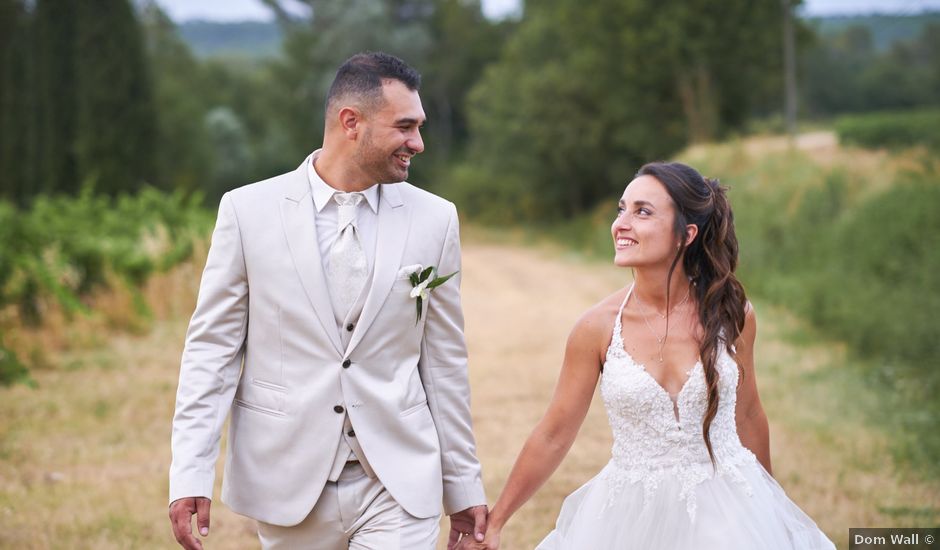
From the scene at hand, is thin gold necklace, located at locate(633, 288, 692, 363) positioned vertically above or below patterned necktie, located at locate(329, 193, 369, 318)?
below

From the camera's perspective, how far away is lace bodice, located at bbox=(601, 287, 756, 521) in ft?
12.5

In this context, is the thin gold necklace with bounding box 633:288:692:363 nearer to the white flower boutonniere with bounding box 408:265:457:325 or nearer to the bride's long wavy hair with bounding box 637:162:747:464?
the bride's long wavy hair with bounding box 637:162:747:464

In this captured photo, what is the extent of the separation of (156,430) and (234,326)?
6.31m

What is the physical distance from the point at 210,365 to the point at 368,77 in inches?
43.7

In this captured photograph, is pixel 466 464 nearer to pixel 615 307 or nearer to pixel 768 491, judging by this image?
pixel 615 307

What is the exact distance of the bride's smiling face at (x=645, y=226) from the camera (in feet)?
12.7

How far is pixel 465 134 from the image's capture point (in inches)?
2672

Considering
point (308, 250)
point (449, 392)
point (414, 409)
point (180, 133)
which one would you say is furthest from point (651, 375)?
point (180, 133)

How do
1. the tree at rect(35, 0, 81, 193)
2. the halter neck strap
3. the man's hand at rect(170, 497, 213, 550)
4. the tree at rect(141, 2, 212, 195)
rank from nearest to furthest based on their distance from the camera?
1. the man's hand at rect(170, 497, 213, 550)
2. the halter neck strap
3. the tree at rect(35, 0, 81, 193)
4. the tree at rect(141, 2, 212, 195)

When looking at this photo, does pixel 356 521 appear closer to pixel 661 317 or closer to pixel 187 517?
pixel 187 517

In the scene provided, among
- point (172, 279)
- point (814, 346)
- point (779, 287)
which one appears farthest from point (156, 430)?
point (779, 287)

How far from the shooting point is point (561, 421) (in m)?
4.07

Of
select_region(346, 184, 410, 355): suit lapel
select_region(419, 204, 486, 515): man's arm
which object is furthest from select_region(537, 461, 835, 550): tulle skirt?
select_region(346, 184, 410, 355): suit lapel

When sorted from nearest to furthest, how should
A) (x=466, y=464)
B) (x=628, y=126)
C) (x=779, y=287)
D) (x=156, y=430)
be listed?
(x=466, y=464), (x=156, y=430), (x=779, y=287), (x=628, y=126)
